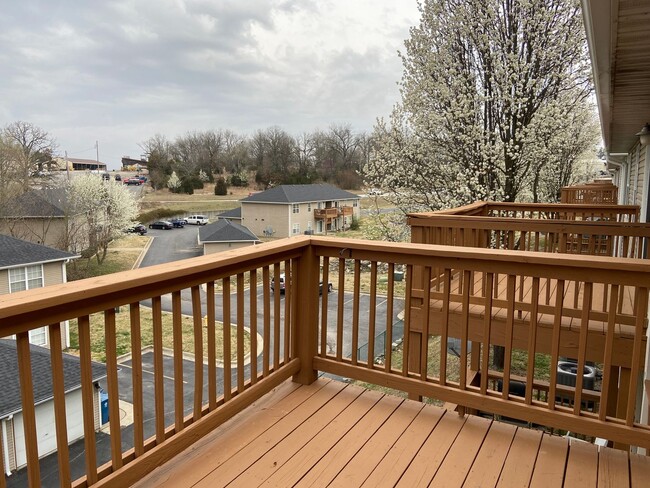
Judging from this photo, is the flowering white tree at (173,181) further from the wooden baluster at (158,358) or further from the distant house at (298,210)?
the wooden baluster at (158,358)

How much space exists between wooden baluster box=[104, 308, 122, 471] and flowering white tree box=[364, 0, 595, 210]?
9340 mm

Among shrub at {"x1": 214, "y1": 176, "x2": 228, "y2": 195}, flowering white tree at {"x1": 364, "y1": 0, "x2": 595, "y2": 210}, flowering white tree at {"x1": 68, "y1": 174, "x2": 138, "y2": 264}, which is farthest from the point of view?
shrub at {"x1": 214, "y1": 176, "x2": 228, "y2": 195}

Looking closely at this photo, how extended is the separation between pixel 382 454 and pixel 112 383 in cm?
115

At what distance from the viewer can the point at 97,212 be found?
25781 mm

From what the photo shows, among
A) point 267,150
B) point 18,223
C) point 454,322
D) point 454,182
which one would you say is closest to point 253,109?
point 267,150

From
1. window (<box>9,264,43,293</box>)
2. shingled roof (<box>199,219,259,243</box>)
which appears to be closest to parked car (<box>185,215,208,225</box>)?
shingled roof (<box>199,219,259,243</box>)

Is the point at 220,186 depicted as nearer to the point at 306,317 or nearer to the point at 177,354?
the point at 306,317

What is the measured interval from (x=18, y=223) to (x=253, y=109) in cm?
2404

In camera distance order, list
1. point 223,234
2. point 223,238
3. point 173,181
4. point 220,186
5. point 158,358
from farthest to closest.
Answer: point 220,186
point 173,181
point 223,234
point 223,238
point 158,358

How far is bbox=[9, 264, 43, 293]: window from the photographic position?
13.9 metres

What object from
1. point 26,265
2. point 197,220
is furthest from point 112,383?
point 197,220

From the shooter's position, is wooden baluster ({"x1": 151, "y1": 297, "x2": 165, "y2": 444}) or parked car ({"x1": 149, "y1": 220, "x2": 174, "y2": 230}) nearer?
wooden baluster ({"x1": 151, "y1": 297, "x2": 165, "y2": 444})

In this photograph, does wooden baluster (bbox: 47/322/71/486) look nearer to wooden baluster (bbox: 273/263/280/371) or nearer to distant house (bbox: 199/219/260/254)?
wooden baluster (bbox: 273/263/280/371)

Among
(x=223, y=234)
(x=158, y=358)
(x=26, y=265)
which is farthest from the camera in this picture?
(x=223, y=234)
